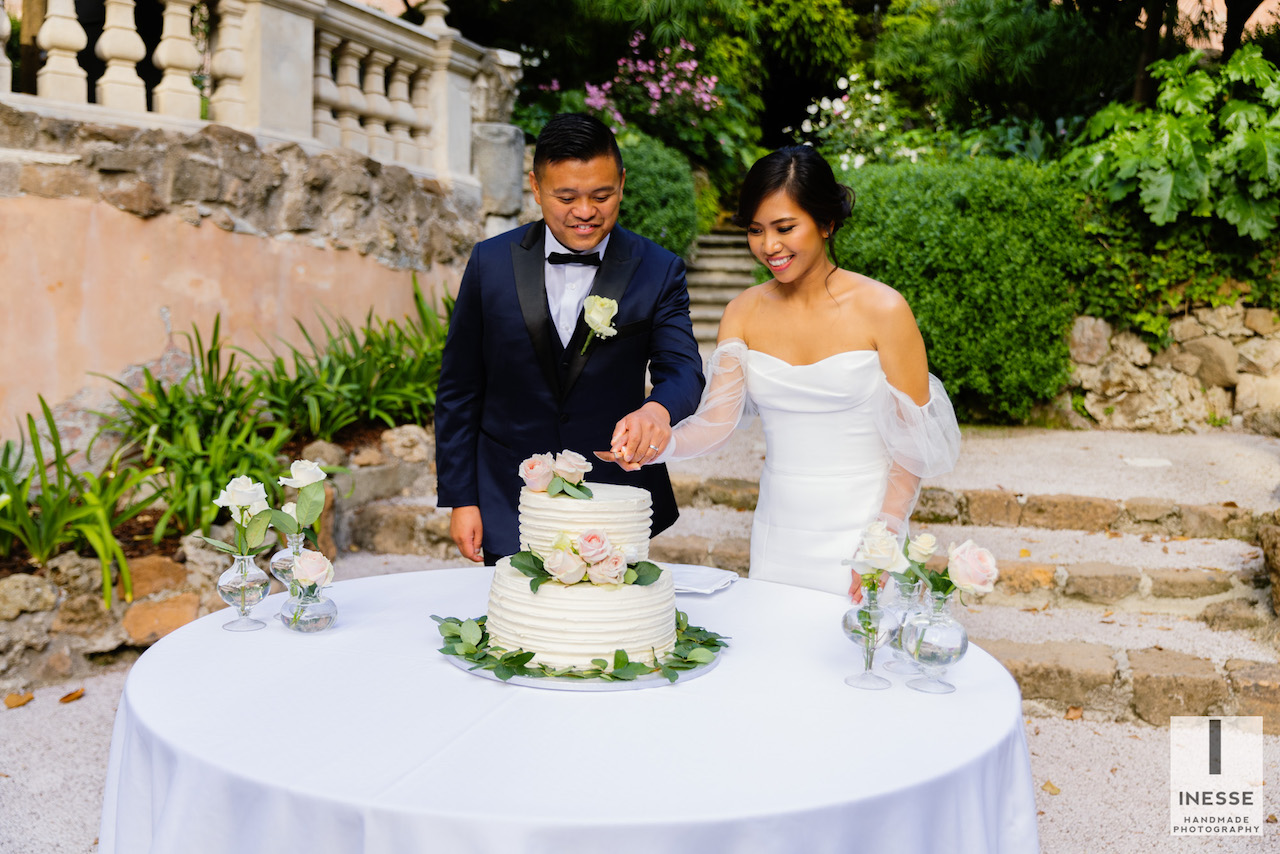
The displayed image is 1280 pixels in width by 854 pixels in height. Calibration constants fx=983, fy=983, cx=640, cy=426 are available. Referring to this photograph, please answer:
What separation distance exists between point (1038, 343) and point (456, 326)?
18.0 feet

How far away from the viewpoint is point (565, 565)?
1.67 metres

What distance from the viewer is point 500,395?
9.11ft

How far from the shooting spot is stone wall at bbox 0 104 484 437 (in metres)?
4.56

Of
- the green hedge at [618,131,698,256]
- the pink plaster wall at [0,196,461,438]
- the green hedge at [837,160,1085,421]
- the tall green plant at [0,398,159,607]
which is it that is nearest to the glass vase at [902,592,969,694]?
the tall green plant at [0,398,159,607]

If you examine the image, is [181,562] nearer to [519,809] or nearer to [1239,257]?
[519,809]

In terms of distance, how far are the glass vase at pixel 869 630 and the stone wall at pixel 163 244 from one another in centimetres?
431

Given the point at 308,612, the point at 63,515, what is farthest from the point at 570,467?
the point at 63,515

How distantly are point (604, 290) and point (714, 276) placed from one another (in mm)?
7700

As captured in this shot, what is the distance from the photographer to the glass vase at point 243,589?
79.3 inches

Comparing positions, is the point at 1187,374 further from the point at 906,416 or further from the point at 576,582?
the point at 576,582

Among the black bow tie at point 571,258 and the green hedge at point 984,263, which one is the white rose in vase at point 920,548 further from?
the green hedge at point 984,263

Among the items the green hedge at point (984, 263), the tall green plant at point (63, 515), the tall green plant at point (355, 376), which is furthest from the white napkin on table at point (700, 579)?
the green hedge at point (984, 263)

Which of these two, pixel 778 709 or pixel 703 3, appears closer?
pixel 778 709

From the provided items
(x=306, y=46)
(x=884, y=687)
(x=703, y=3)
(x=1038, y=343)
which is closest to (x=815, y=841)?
(x=884, y=687)
